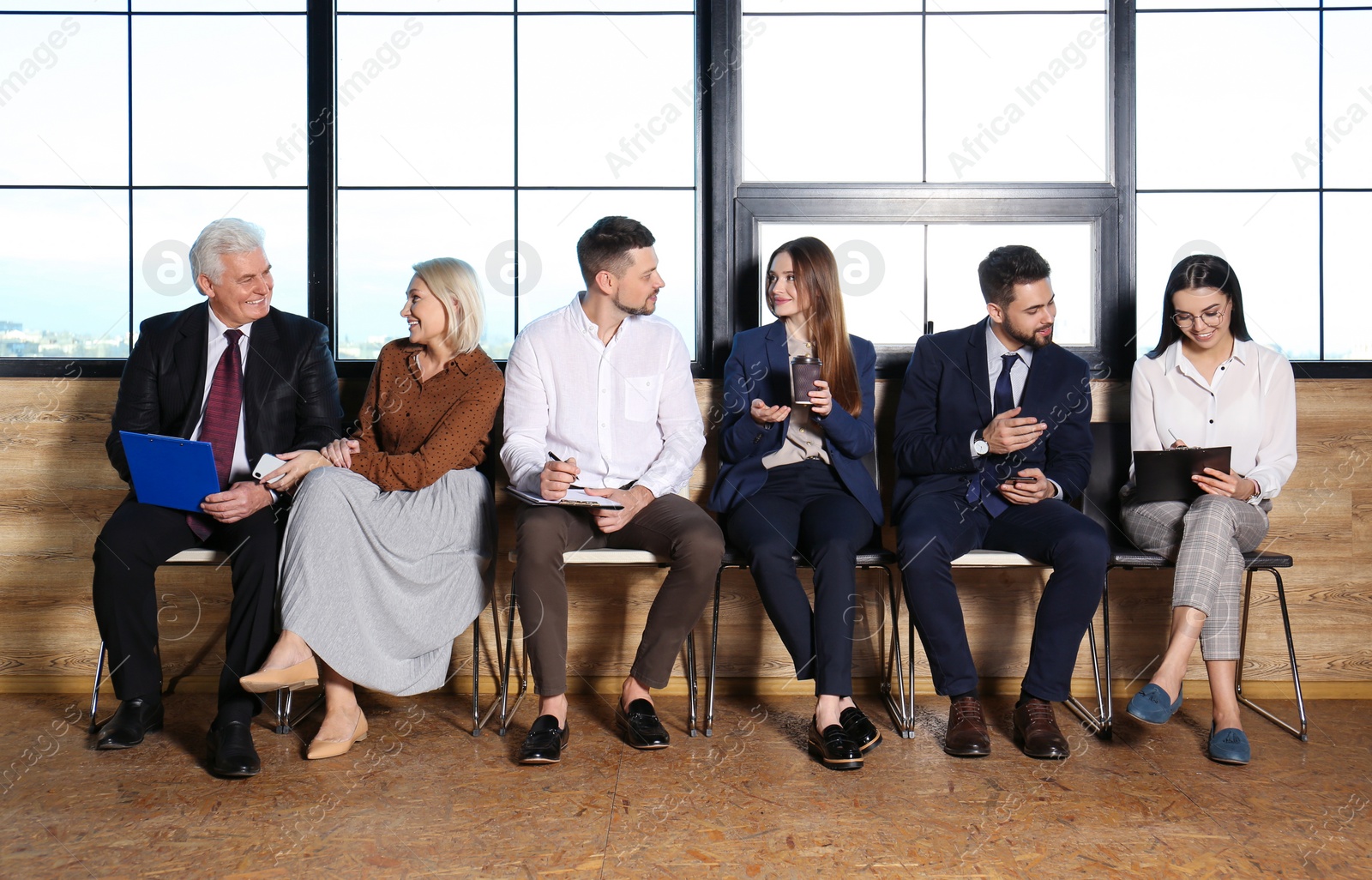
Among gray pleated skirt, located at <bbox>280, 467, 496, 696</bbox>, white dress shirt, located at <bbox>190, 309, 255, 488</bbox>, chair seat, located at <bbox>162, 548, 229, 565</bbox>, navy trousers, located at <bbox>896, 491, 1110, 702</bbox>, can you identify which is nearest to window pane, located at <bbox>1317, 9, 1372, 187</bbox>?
navy trousers, located at <bbox>896, 491, 1110, 702</bbox>

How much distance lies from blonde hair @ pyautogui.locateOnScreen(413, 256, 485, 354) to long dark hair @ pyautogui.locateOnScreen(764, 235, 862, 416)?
0.89 m

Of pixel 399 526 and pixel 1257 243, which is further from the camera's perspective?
pixel 1257 243

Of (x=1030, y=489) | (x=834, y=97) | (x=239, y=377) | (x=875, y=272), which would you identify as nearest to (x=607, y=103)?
(x=834, y=97)

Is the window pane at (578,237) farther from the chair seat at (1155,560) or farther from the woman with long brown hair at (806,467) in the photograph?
the chair seat at (1155,560)

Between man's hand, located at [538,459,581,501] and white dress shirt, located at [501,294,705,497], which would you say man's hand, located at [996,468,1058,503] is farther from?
man's hand, located at [538,459,581,501]

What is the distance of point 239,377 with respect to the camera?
2555 millimetres

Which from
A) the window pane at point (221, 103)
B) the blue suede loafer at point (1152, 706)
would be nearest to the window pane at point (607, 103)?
the window pane at point (221, 103)

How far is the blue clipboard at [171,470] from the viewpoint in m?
2.25

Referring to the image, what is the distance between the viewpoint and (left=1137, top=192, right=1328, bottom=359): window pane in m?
3.01

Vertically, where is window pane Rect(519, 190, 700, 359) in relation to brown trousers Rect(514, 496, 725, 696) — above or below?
above

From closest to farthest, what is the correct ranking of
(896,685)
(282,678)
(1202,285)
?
(282,678) < (1202,285) < (896,685)

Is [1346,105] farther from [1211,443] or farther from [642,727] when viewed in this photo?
[642,727]

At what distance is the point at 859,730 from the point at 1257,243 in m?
2.12

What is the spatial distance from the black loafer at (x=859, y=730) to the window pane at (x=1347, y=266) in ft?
6.89
